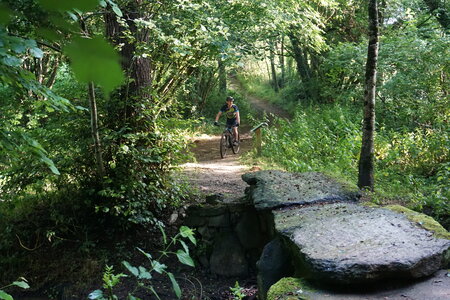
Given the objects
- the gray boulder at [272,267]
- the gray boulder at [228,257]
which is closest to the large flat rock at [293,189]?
the gray boulder at [272,267]

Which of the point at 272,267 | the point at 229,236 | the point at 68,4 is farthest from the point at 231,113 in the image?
the point at 68,4

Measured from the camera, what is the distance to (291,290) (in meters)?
3.20

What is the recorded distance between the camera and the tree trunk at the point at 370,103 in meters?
5.65

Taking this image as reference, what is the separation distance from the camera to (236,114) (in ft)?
36.7

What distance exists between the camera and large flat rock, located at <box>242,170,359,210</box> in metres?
5.31

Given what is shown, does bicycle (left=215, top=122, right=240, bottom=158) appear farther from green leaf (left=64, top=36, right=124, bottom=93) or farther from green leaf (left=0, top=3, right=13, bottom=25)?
green leaf (left=64, top=36, right=124, bottom=93)

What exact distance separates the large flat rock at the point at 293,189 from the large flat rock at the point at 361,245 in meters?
0.71

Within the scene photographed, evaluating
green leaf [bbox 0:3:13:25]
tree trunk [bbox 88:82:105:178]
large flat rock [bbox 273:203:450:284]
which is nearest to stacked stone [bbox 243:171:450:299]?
large flat rock [bbox 273:203:450:284]

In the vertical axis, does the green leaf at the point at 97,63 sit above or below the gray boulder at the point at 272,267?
above

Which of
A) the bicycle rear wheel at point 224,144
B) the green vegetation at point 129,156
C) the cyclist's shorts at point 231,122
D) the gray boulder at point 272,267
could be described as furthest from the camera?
the bicycle rear wheel at point 224,144

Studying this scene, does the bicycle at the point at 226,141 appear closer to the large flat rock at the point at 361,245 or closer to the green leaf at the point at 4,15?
the large flat rock at the point at 361,245

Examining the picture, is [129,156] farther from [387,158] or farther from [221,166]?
[387,158]

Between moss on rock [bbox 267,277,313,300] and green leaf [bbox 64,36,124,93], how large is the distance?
2813 millimetres

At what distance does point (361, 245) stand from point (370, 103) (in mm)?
2988
